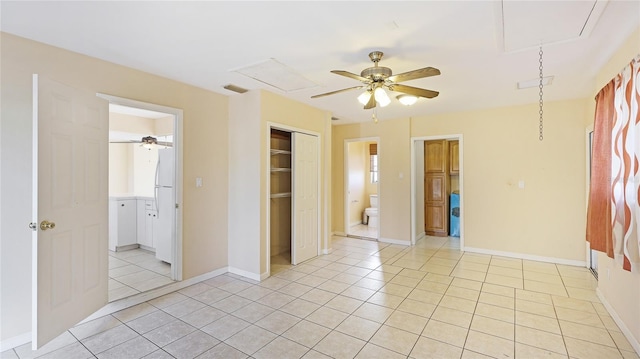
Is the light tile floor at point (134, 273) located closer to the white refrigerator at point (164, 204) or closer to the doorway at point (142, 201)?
the doorway at point (142, 201)

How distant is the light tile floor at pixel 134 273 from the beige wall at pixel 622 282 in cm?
451

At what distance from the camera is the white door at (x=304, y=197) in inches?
173

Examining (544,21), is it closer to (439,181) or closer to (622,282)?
(622,282)

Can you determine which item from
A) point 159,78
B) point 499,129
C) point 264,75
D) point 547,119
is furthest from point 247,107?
point 547,119

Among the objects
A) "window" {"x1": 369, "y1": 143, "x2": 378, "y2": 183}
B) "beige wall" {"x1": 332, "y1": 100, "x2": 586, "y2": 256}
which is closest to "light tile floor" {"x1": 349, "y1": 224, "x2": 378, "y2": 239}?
"beige wall" {"x1": 332, "y1": 100, "x2": 586, "y2": 256}

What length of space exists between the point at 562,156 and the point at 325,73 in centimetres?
391

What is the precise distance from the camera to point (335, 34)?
230cm

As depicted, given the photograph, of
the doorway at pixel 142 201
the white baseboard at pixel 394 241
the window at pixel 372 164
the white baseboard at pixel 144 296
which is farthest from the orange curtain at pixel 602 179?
the window at pixel 372 164

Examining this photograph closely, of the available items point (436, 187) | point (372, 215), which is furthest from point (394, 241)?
point (372, 215)

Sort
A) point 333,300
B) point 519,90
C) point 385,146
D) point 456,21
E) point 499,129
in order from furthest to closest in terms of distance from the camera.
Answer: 1. point 385,146
2. point 499,129
3. point 519,90
4. point 333,300
5. point 456,21

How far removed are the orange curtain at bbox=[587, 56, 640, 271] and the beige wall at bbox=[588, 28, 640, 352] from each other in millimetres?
139

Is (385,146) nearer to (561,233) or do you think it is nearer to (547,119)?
(547,119)

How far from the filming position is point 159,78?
3.29 metres

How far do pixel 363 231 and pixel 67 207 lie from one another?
220 inches
